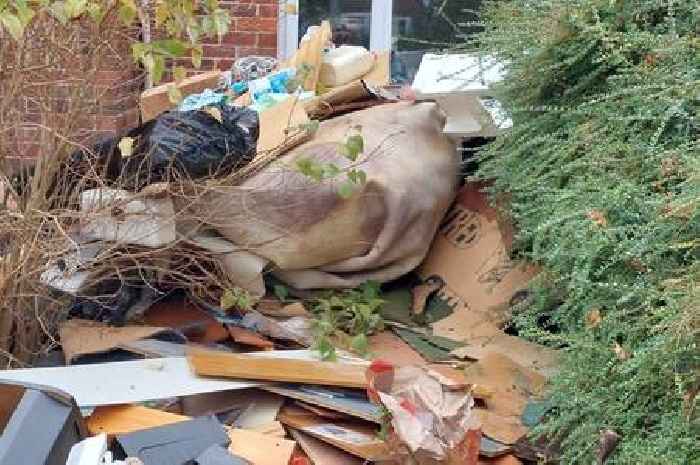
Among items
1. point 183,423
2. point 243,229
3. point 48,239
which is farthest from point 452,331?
point 48,239

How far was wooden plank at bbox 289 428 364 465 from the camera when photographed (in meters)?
3.63

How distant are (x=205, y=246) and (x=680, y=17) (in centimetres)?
216

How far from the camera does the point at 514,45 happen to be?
4.33 metres

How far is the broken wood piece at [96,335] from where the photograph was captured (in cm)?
412

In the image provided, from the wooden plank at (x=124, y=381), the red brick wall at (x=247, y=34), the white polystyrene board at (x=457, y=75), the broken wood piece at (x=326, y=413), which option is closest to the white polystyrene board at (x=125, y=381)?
the wooden plank at (x=124, y=381)

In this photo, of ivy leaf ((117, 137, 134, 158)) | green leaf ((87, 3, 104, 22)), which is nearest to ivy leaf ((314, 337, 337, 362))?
ivy leaf ((117, 137, 134, 158))

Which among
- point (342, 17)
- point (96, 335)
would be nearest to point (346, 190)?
point (96, 335)

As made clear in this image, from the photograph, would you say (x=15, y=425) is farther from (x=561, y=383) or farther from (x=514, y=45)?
(x=514, y=45)

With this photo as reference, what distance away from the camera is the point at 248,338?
431 centimetres

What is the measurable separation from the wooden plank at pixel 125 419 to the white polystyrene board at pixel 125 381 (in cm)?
4

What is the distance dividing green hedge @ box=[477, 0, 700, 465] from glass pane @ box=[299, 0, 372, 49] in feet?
8.70

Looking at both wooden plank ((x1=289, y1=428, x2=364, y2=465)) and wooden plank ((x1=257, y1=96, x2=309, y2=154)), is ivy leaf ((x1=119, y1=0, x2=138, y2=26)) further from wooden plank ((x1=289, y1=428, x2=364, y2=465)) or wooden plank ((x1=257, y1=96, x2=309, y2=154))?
wooden plank ((x1=289, y1=428, x2=364, y2=465))

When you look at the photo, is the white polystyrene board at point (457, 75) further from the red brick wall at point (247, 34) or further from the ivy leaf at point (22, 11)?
the ivy leaf at point (22, 11)

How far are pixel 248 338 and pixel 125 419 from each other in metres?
0.78
